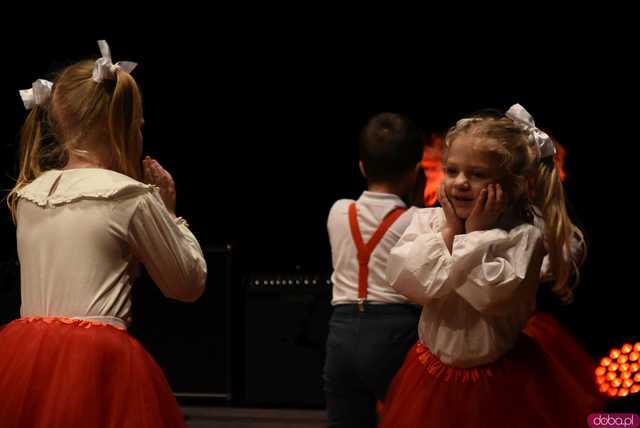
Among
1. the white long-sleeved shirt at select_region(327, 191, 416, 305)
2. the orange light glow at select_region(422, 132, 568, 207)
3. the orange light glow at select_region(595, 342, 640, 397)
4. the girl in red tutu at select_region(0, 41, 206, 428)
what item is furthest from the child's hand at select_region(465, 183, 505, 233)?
the orange light glow at select_region(422, 132, 568, 207)

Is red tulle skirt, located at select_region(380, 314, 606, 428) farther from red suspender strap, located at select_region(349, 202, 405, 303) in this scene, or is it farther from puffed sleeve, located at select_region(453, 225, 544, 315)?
red suspender strap, located at select_region(349, 202, 405, 303)

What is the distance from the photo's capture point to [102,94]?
1989 mm

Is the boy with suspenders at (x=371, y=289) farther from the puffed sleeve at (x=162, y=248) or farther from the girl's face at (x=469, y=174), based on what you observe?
the puffed sleeve at (x=162, y=248)

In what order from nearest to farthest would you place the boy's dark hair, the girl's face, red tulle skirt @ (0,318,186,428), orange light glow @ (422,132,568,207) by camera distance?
red tulle skirt @ (0,318,186,428) → the girl's face → the boy's dark hair → orange light glow @ (422,132,568,207)

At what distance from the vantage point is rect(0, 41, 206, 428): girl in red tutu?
1839 mm

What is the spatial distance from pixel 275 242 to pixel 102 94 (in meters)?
3.42

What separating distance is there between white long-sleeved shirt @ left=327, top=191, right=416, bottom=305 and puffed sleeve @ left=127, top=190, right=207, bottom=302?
95cm

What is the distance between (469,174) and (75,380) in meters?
0.92

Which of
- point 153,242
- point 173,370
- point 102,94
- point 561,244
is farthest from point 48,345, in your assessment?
point 173,370

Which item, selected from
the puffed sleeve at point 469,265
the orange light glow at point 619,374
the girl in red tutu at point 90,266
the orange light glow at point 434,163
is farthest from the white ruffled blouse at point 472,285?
the orange light glow at point 434,163

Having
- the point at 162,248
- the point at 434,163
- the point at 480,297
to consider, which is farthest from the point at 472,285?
the point at 434,163

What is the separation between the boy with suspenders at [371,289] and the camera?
2805 mm

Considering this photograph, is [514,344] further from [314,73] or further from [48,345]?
[314,73]

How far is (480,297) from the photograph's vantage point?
209 centimetres
